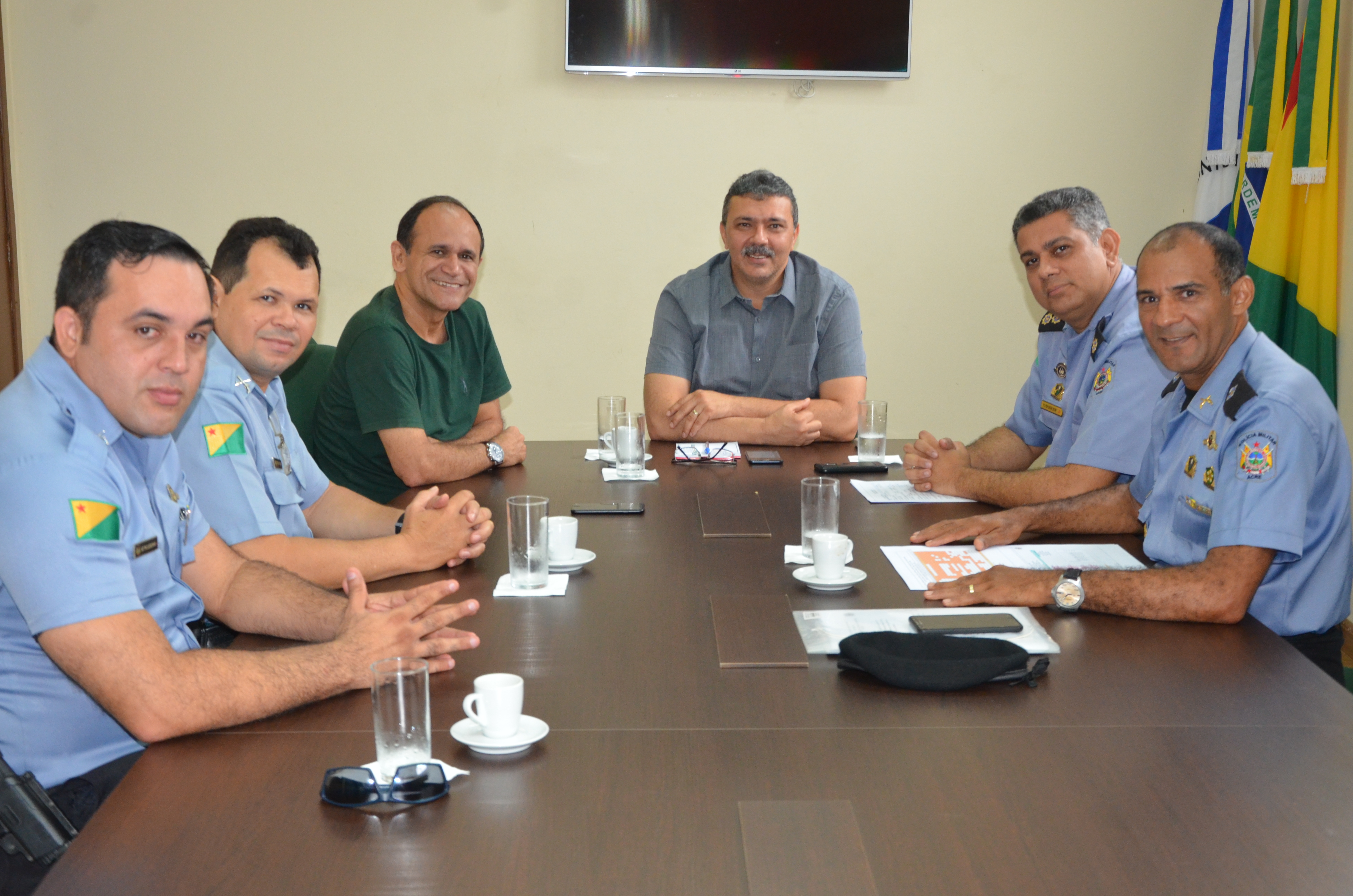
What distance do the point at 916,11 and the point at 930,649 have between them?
141 inches

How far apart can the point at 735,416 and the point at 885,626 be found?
1773mm

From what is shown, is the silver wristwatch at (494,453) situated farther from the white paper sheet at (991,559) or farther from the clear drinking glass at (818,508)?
the white paper sheet at (991,559)

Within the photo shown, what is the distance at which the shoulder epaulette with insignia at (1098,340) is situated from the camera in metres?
2.83

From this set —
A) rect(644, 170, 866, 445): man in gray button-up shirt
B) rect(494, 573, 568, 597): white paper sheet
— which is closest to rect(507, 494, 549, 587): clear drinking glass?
rect(494, 573, 568, 597): white paper sheet

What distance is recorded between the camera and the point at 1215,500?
1.91 metres

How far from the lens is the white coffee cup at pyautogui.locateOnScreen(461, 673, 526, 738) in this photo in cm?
129

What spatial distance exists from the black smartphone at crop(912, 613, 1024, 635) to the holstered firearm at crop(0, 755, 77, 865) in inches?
46.4

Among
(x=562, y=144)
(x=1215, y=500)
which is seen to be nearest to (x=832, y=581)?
(x=1215, y=500)

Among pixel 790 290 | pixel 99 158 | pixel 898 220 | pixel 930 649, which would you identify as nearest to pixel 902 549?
pixel 930 649

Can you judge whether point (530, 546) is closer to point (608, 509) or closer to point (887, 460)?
point (608, 509)

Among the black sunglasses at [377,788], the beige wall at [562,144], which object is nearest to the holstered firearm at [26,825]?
the black sunglasses at [377,788]

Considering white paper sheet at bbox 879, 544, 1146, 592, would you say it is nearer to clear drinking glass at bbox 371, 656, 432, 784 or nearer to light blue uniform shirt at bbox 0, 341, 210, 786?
clear drinking glass at bbox 371, 656, 432, 784

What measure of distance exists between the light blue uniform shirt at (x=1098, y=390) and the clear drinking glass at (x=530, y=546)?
143 cm

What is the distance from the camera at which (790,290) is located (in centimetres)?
374
